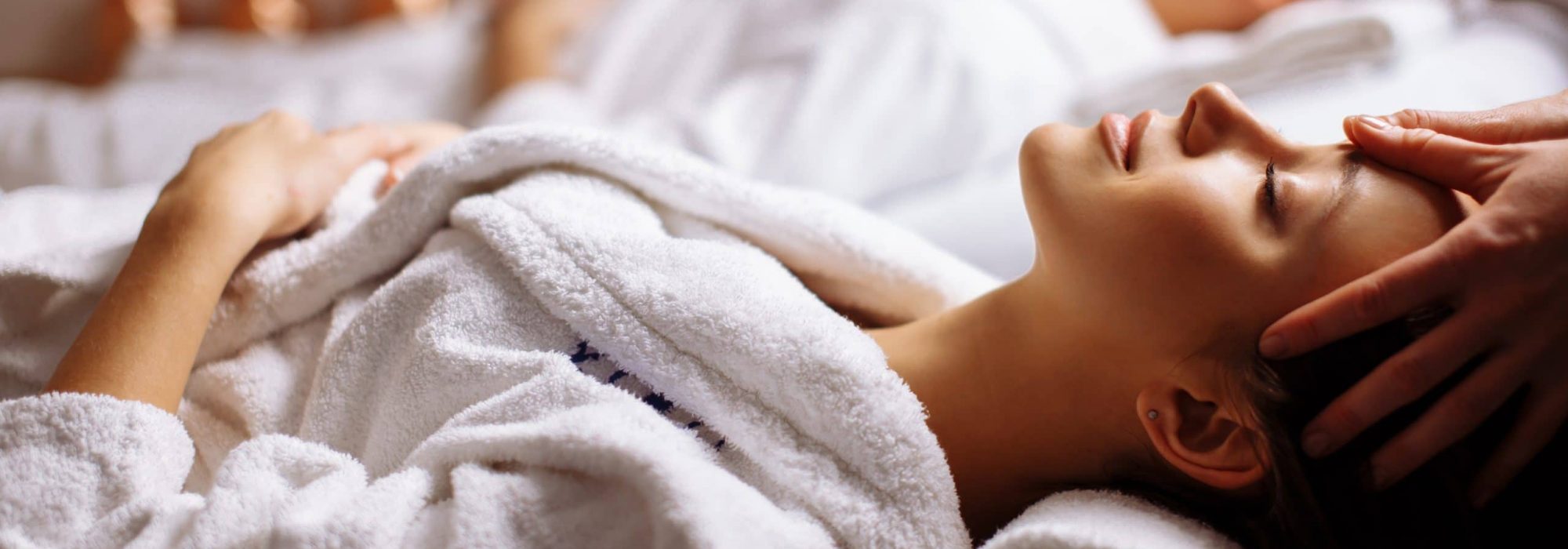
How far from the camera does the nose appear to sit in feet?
2.23

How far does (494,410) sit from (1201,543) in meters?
0.49

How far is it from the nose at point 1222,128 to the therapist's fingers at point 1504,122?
73 millimetres

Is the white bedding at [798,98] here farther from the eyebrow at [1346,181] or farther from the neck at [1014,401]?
the eyebrow at [1346,181]

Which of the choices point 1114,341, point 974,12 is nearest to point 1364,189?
point 1114,341

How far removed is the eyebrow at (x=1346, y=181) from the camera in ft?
2.02

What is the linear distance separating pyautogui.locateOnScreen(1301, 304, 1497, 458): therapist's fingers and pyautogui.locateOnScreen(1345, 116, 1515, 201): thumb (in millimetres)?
92

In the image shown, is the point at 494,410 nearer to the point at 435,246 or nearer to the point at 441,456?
the point at 441,456

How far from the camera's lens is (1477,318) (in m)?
0.54

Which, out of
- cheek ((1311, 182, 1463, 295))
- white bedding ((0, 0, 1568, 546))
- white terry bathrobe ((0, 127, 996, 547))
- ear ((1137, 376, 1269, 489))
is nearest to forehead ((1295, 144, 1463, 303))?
cheek ((1311, 182, 1463, 295))

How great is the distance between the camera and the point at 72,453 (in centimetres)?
64

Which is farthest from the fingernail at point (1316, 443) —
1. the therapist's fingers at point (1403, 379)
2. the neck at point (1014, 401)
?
the neck at point (1014, 401)

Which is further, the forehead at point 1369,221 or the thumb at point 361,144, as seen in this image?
the thumb at point 361,144

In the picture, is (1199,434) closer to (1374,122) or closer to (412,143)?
(1374,122)

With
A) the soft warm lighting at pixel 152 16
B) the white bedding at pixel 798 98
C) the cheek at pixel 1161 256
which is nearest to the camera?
the cheek at pixel 1161 256
